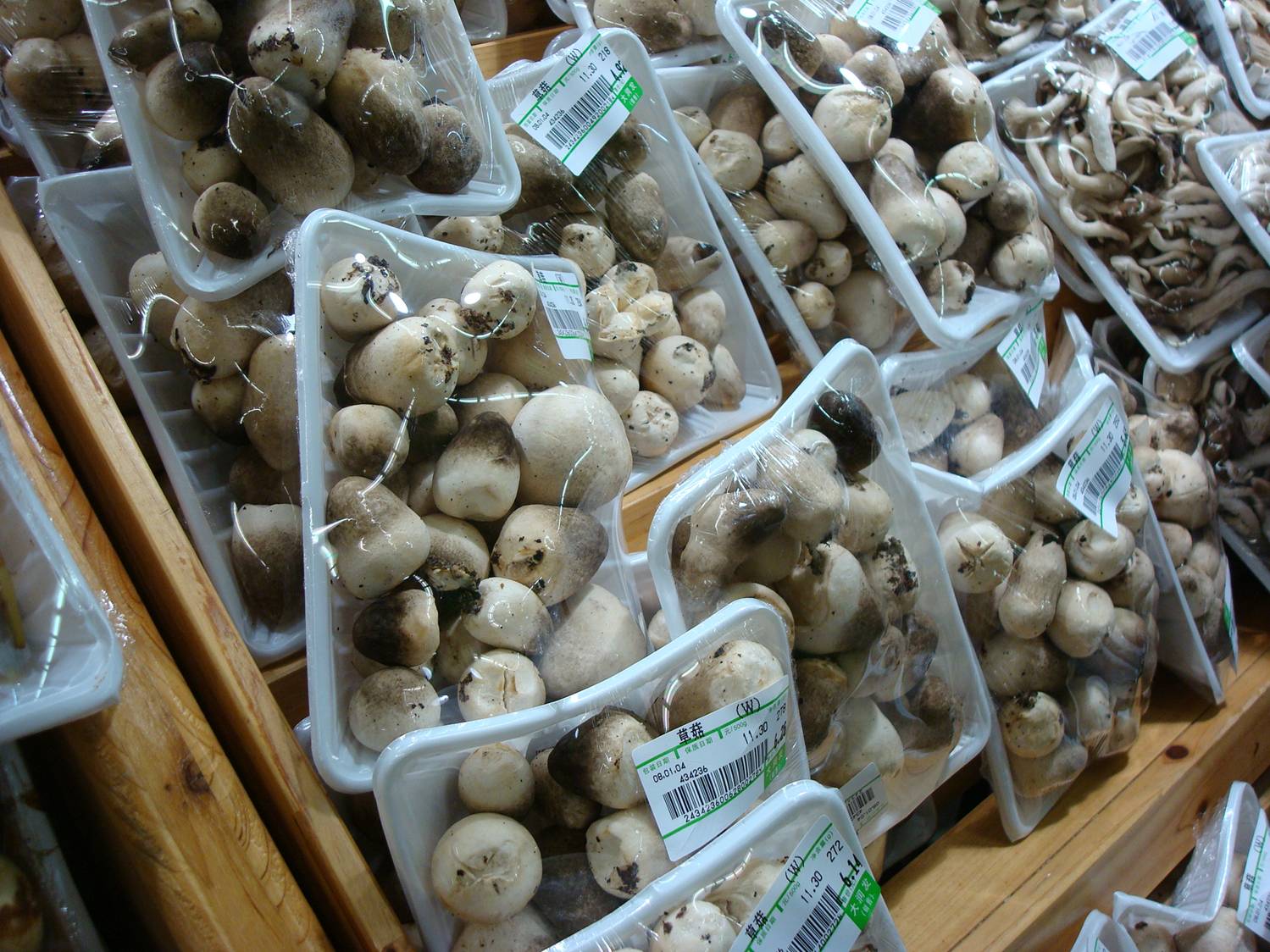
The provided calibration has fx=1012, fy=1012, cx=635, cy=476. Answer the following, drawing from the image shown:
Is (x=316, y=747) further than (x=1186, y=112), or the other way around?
(x=1186, y=112)

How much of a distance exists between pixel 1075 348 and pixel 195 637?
1014mm

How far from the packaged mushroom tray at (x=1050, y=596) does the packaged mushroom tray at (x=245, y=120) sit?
58 centimetres

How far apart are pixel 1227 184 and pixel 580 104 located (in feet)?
2.66

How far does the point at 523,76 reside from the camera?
919 millimetres

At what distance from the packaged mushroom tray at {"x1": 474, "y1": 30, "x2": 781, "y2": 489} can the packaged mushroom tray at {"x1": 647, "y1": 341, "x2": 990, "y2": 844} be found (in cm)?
15

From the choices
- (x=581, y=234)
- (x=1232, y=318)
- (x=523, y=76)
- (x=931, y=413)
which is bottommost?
(x=1232, y=318)

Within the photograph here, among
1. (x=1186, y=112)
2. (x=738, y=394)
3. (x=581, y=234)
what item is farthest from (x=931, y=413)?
(x=1186, y=112)

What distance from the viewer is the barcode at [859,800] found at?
2.65 ft

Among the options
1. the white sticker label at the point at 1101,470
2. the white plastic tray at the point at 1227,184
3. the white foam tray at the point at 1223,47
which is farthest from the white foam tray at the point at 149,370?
the white foam tray at the point at 1223,47

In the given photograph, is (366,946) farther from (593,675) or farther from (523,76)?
(523,76)

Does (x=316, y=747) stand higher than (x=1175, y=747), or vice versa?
(x=316, y=747)

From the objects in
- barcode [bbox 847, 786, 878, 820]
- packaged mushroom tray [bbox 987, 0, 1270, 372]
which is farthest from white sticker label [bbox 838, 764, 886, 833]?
packaged mushroom tray [bbox 987, 0, 1270, 372]

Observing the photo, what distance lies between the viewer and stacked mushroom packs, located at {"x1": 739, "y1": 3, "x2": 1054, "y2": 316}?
102 centimetres

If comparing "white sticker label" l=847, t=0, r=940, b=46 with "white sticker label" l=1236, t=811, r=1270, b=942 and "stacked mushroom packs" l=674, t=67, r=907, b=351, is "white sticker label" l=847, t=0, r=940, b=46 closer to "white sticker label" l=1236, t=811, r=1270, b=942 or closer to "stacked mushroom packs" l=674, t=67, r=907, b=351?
"stacked mushroom packs" l=674, t=67, r=907, b=351
